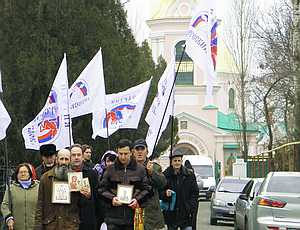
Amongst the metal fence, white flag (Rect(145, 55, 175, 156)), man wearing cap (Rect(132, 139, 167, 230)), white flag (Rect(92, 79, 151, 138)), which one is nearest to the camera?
man wearing cap (Rect(132, 139, 167, 230))

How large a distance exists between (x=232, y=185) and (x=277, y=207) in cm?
1253

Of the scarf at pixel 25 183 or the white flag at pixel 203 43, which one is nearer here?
the scarf at pixel 25 183

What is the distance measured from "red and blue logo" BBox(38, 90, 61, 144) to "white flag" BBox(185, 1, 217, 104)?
2855 mm

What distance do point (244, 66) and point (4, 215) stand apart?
1981 inches

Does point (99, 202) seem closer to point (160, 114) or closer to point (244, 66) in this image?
point (160, 114)

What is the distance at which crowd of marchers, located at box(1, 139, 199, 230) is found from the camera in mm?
9922

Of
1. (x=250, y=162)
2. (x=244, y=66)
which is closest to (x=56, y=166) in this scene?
(x=250, y=162)

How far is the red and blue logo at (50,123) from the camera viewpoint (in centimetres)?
1619

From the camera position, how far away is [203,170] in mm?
45906

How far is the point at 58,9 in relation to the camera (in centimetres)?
2598

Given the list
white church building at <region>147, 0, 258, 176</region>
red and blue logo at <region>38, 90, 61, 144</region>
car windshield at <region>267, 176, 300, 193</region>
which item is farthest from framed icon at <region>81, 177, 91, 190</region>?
white church building at <region>147, 0, 258, 176</region>

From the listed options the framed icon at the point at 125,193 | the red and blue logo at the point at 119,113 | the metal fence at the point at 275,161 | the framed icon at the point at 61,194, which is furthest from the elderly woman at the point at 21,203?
the metal fence at the point at 275,161

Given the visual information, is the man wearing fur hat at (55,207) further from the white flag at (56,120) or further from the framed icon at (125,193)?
the white flag at (56,120)

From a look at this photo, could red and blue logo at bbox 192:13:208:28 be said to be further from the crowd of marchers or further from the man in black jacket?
the man in black jacket
